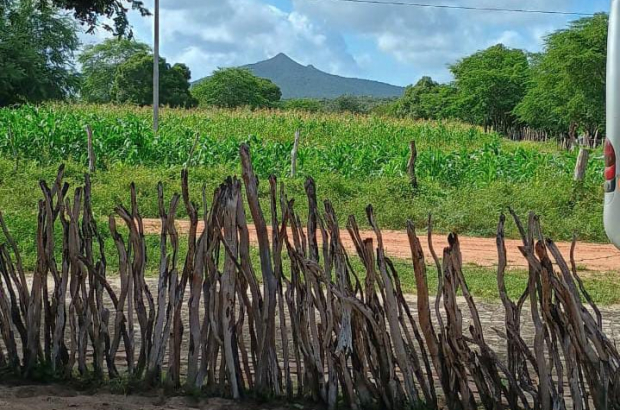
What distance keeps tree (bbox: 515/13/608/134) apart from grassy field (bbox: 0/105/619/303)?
2474 cm

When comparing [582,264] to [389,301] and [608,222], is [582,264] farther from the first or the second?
[389,301]

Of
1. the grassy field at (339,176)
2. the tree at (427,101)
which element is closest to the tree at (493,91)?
the tree at (427,101)

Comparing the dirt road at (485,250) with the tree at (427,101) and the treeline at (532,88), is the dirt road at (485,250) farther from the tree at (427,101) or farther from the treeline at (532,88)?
the tree at (427,101)

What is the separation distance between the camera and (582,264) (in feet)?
31.9

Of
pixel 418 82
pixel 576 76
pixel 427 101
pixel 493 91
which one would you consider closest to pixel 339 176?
pixel 576 76

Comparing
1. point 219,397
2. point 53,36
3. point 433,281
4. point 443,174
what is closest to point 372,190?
point 443,174

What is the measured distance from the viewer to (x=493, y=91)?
60.7m

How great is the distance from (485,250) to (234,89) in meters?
68.4

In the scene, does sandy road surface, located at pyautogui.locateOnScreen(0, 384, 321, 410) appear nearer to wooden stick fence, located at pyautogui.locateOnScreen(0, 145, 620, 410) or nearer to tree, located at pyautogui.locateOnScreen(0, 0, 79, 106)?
wooden stick fence, located at pyautogui.locateOnScreen(0, 145, 620, 410)

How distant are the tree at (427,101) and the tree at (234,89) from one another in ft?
44.8

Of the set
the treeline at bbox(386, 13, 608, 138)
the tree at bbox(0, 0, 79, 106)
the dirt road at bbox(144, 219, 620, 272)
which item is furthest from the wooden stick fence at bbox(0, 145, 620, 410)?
the treeline at bbox(386, 13, 608, 138)

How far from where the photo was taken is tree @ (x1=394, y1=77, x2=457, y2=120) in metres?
65.8

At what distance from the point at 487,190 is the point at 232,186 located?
10.6 meters

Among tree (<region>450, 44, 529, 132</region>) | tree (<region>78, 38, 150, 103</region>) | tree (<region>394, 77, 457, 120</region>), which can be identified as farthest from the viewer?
tree (<region>78, 38, 150, 103</region>)
